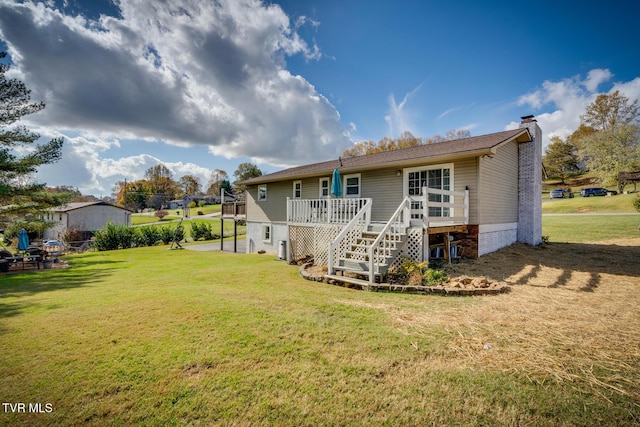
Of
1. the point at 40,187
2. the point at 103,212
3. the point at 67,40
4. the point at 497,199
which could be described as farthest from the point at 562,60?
the point at 103,212

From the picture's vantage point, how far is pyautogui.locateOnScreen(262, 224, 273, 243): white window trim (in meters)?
17.8

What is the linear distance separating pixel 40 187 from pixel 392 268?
55.2 ft

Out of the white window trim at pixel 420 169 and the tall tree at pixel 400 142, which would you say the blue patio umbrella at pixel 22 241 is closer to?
the white window trim at pixel 420 169

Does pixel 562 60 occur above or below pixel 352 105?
above

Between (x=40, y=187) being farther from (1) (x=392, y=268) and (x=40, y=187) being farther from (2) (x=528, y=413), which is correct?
(2) (x=528, y=413)

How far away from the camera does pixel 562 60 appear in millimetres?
15922

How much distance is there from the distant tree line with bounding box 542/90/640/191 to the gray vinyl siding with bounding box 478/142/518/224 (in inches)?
1189

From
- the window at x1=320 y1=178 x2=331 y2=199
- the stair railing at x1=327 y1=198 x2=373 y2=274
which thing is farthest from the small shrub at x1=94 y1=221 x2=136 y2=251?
the stair railing at x1=327 y1=198 x2=373 y2=274

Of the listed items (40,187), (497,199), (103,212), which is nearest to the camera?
(497,199)

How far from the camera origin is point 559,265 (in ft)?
30.1

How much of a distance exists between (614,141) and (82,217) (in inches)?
2568

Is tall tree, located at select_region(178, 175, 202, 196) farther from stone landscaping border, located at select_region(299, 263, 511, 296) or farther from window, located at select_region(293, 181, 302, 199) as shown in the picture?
stone landscaping border, located at select_region(299, 263, 511, 296)

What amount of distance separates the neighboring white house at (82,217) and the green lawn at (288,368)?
30.4 meters

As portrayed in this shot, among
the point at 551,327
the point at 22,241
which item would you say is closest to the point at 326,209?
the point at 551,327
